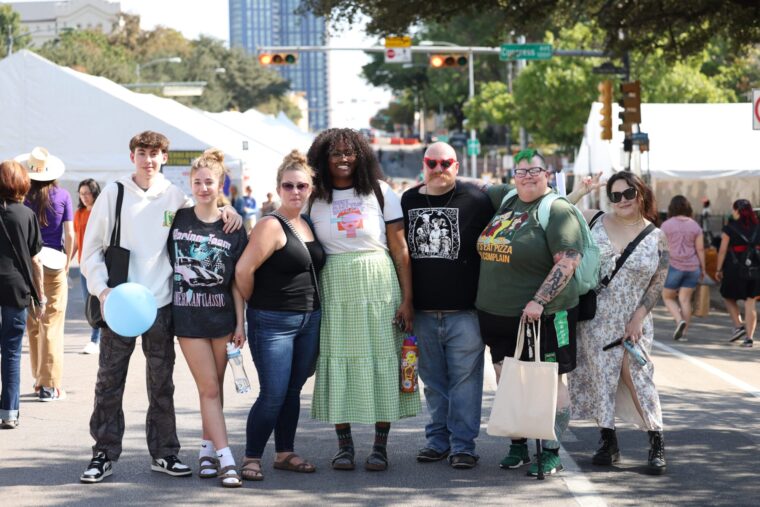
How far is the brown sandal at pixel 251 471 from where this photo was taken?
21.7 ft

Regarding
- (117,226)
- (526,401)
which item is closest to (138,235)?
(117,226)

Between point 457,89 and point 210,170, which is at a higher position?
point 457,89

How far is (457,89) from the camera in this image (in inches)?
3174

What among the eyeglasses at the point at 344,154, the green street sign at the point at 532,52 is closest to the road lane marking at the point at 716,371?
the eyeglasses at the point at 344,154

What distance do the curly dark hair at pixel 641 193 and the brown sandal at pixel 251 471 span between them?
2.67m

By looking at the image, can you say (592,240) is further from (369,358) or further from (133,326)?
(133,326)

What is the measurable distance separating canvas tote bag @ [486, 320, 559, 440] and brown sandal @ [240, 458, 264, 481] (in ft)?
4.44

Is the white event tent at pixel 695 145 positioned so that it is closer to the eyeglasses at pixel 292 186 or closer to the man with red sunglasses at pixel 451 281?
the man with red sunglasses at pixel 451 281

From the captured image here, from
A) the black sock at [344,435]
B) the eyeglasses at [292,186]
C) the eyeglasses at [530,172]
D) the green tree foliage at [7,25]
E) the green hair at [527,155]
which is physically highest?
the green tree foliage at [7,25]

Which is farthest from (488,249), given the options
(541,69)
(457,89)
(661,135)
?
(457,89)

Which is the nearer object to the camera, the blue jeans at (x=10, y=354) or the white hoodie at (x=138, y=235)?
the white hoodie at (x=138, y=235)

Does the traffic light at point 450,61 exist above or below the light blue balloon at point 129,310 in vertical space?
above

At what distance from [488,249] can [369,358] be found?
94cm

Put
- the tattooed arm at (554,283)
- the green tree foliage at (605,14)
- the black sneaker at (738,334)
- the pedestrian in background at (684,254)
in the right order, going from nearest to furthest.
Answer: the tattooed arm at (554,283)
the black sneaker at (738,334)
the pedestrian in background at (684,254)
the green tree foliage at (605,14)
